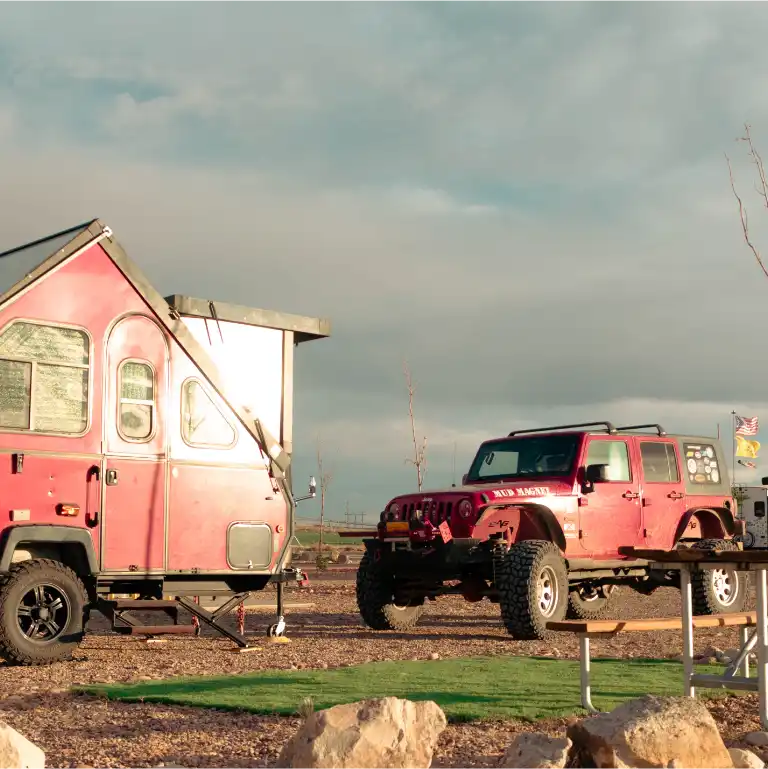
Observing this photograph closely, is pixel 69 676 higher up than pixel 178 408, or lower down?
lower down

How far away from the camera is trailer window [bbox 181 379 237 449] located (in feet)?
34.8

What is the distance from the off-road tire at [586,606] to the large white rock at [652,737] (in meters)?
9.02

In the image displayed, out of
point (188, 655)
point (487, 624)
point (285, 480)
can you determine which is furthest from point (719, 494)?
point (188, 655)

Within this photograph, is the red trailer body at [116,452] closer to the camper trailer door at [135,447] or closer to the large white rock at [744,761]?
the camper trailer door at [135,447]

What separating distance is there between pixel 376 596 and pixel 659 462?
400 cm

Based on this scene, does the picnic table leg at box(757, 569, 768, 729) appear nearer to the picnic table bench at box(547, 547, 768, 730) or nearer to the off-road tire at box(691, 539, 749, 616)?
the picnic table bench at box(547, 547, 768, 730)

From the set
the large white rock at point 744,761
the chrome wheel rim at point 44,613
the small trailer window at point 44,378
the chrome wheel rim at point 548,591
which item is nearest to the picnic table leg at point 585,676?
the large white rock at point 744,761

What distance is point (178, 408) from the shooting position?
1054 centimetres

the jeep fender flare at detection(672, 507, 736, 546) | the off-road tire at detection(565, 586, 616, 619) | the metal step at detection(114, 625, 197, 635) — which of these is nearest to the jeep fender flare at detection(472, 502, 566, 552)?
the off-road tire at detection(565, 586, 616, 619)

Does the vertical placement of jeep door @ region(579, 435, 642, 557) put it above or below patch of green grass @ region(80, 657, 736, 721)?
above

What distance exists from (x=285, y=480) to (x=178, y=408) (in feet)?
4.64

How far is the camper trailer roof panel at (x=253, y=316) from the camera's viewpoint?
11.0 metres

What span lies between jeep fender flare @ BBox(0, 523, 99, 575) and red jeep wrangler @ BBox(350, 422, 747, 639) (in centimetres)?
390

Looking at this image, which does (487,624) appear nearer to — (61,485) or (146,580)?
(146,580)
